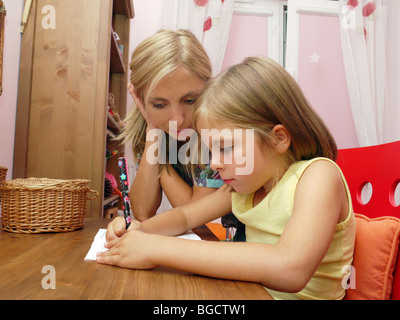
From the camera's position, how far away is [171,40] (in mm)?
1023

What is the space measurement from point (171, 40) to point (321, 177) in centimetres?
65

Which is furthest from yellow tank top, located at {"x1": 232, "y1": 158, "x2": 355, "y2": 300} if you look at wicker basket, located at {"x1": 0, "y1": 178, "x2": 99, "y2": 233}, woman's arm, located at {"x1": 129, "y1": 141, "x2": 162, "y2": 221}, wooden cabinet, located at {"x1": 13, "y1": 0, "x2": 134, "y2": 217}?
wooden cabinet, located at {"x1": 13, "y1": 0, "x2": 134, "y2": 217}

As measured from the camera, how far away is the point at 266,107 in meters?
0.69

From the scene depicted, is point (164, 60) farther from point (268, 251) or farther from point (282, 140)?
point (268, 251)

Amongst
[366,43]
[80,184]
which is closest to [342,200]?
[80,184]

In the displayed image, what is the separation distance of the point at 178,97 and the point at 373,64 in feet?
6.95

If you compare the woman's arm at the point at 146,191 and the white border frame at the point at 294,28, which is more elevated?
the white border frame at the point at 294,28

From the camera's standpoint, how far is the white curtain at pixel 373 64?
2504mm

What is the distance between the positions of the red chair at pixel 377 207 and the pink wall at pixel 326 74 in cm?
166

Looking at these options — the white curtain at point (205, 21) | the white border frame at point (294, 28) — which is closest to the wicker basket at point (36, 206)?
the white curtain at point (205, 21)

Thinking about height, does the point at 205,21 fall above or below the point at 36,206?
above

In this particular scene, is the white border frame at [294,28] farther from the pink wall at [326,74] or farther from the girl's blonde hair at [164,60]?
the girl's blonde hair at [164,60]

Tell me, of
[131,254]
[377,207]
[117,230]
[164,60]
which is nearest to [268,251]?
[131,254]

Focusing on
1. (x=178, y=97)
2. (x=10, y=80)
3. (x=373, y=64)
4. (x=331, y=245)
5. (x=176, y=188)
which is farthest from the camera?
(x=373, y=64)
